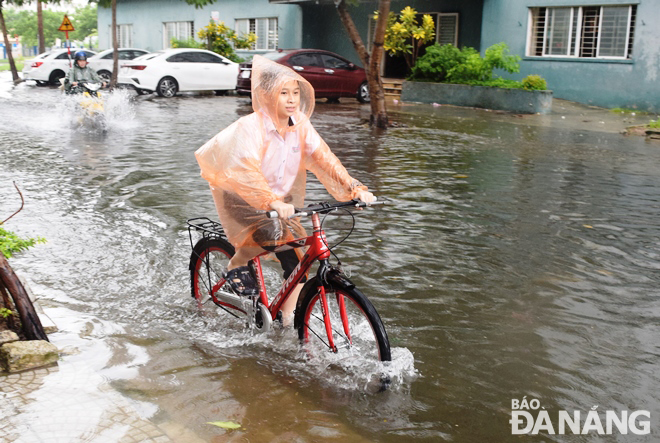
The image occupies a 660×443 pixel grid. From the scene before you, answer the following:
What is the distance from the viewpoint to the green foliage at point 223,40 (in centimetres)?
3006

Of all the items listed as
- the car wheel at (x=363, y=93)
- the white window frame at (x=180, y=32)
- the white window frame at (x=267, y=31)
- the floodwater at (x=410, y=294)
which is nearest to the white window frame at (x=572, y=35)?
the car wheel at (x=363, y=93)

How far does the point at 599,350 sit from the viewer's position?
4.73 metres

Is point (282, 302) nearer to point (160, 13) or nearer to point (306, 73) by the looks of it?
point (306, 73)

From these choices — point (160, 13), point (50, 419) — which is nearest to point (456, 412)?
point (50, 419)

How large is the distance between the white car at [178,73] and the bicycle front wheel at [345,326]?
21.1m

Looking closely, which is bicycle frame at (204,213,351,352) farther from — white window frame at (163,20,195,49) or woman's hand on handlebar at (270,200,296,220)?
white window frame at (163,20,195,49)

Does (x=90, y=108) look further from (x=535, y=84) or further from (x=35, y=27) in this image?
(x=35, y=27)

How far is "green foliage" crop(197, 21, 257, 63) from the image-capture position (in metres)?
30.1

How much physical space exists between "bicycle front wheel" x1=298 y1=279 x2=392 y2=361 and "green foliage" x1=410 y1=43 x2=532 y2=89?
17.5m

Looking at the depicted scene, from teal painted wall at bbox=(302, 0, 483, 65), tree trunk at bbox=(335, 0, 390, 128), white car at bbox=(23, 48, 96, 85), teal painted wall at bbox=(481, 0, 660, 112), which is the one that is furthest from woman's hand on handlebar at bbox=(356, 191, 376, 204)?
white car at bbox=(23, 48, 96, 85)

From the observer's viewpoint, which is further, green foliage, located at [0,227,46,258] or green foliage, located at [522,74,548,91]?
green foliage, located at [522,74,548,91]

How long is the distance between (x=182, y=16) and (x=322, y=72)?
15524 millimetres

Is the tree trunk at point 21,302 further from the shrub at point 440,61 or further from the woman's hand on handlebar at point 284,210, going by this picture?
the shrub at point 440,61

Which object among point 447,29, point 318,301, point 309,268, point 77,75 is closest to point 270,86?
point 309,268
